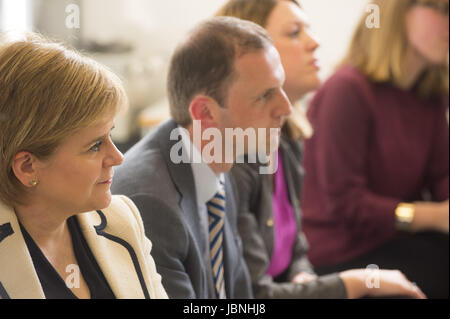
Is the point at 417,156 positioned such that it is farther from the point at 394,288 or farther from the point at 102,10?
the point at 102,10

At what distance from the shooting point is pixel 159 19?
1.83m

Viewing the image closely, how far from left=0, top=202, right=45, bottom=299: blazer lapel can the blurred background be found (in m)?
0.17

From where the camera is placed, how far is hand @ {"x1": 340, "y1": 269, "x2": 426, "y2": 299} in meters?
1.06

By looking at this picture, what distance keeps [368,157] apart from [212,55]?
68 centimetres

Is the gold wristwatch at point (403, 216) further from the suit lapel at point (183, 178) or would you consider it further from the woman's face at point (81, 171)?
the woman's face at point (81, 171)

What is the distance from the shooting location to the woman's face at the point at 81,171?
2.24 feet

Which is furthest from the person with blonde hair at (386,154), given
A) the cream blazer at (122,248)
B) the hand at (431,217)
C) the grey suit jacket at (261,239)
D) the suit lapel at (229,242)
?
the cream blazer at (122,248)

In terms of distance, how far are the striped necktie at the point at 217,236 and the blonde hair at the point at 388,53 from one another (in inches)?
22.8

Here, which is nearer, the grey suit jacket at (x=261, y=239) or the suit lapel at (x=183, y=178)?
the suit lapel at (x=183, y=178)

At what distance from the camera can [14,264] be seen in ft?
2.23

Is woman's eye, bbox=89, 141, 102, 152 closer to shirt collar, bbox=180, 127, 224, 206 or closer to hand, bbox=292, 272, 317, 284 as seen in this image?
shirt collar, bbox=180, 127, 224, 206

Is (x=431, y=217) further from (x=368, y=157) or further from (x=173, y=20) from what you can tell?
(x=173, y=20)

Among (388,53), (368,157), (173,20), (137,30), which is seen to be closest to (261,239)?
(368,157)
